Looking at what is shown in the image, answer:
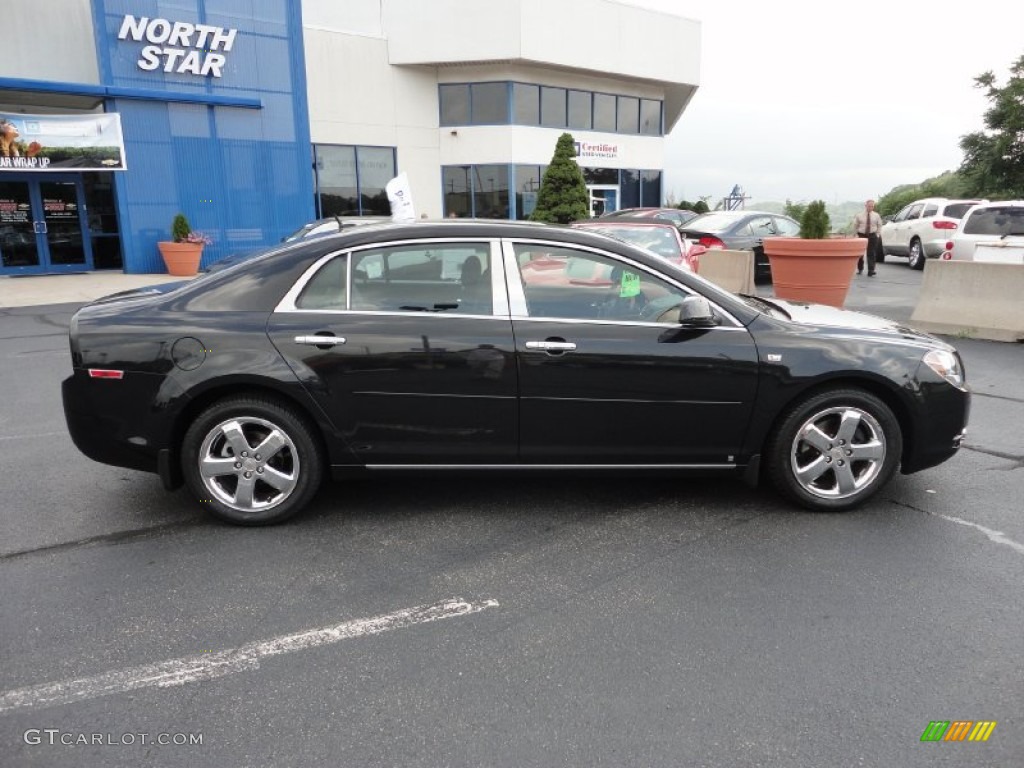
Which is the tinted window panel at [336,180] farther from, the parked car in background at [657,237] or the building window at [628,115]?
the parked car in background at [657,237]

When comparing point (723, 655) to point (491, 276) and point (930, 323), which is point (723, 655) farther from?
point (930, 323)

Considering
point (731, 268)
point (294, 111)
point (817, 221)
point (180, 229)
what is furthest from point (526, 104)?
point (817, 221)

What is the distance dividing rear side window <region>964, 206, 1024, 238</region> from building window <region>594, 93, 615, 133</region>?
17143mm

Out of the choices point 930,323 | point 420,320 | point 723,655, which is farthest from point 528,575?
point 930,323

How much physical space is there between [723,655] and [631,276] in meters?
2.06

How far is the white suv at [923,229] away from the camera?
1844 cm

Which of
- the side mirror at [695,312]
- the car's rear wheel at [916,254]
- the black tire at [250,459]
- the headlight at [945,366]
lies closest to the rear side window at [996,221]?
the car's rear wheel at [916,254]

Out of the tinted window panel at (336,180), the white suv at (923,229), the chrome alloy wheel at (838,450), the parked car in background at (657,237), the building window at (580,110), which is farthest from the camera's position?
the building window at (580,110)

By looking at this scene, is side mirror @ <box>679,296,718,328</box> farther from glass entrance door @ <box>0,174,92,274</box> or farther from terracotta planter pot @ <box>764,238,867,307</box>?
glass entrance door @ <box>0,174,92,274</box>

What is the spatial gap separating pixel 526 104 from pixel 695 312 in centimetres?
2601

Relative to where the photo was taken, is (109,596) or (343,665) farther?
(109,596)

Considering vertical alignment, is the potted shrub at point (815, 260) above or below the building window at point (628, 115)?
below

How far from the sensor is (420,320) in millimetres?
4062

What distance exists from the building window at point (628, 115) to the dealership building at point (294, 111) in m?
0.11
